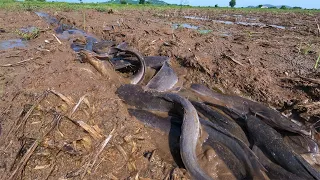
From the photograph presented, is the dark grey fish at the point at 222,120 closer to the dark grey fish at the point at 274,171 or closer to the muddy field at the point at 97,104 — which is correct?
the dark grey fish at the point at 274,171

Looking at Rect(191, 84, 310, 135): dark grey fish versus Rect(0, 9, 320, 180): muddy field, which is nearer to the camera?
Rect(0, 9, 320, 180): muddy field

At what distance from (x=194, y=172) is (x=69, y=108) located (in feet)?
6.39

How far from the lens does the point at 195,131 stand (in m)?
3.43

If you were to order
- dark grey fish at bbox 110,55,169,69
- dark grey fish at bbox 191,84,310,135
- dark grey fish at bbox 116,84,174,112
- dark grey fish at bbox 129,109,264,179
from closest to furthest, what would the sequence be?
dark grey fish at bbox 129,109,264,179 < dark grey fish at bbox 191,84,310,135 < dark grey fish at bbox 116,84,174,112 < dark grey fish at bbox 110,55,169,69

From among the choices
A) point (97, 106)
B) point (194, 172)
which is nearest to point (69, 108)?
point (97, 106)

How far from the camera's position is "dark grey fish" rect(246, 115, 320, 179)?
2.85m

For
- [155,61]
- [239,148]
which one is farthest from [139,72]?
[239,148]

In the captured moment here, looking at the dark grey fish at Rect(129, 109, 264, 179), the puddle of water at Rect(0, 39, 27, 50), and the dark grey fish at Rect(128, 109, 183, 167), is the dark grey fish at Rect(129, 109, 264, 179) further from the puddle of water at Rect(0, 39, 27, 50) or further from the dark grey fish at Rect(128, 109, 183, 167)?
the puddle of water at Rect(0, 39, 27, 50)

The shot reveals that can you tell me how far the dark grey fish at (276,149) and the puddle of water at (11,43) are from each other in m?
6.78

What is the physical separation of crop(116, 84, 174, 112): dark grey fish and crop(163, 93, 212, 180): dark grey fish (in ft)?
0.87

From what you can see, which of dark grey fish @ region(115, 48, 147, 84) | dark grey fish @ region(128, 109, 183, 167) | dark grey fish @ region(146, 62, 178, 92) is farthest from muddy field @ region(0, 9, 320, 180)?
dark grey fish @ region(146, 62, 178, 92)

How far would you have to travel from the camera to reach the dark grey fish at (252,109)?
360 cm

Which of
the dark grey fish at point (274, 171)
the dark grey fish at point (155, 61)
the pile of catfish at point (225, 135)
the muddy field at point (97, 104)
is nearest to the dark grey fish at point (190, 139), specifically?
the pile of catfish at point (225, 135)

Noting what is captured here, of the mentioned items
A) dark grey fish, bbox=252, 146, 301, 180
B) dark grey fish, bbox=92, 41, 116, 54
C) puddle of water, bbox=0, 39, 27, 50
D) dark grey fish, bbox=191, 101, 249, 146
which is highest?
dark grey fish, bbox=92, 41, 116, 54
